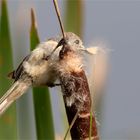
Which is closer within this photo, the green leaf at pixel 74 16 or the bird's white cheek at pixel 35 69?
the bird's white cheek at pixel 35 69

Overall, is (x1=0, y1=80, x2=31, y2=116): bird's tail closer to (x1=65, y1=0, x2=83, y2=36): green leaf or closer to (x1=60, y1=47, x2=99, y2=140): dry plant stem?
(x1=60, y1=47, x2=99, y2=140): dry plant stem

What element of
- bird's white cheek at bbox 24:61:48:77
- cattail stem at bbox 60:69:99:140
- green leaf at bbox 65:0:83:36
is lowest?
cattail stem at bbox 60:69:99:140

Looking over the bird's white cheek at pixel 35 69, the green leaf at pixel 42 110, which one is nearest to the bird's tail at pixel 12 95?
the bird's white cheek at pixel 35 69

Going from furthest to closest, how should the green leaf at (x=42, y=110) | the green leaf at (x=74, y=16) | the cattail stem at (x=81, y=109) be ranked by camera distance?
the green leaf at (x=74, y=16), the green leaf at (x=42, y=110), the cattail stem at (x=81, y=109)

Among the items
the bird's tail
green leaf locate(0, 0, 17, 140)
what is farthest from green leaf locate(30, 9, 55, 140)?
the bird's tail

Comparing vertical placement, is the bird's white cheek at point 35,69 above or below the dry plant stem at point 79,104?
above

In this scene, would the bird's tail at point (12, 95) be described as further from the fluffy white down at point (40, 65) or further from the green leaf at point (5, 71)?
the green leaf at point (5, 71)

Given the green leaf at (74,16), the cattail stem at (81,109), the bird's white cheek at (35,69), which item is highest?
the green leaf at (74,16)
